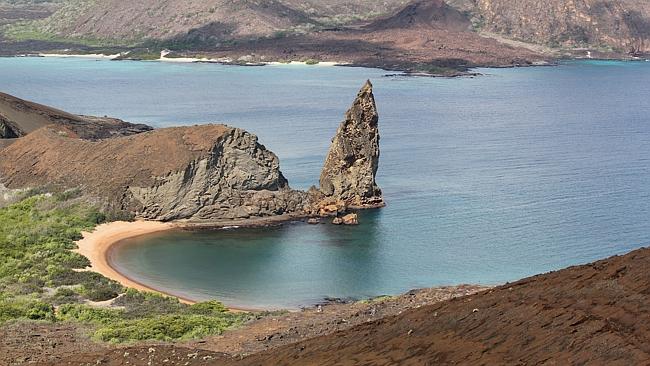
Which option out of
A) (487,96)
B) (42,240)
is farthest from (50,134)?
(487,96)

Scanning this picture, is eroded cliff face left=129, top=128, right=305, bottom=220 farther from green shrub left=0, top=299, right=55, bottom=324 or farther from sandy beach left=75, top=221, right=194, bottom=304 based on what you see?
green shrub left=0, top=299, right=55, bottom=324

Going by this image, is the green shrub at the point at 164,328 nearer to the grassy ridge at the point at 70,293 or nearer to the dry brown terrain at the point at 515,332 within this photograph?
the grassy ridge at the point at 70,293

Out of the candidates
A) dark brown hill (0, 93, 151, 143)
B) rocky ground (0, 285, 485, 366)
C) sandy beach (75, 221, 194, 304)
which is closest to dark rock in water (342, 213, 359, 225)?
sandy beach (75, 221, 194, 304)

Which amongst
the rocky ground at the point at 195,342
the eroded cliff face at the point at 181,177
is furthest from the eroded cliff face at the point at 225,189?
the rocky ground at the point at 195,342

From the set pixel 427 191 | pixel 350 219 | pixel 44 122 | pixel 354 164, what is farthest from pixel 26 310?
pixel 44 122

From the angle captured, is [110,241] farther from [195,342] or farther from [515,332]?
[515,332]

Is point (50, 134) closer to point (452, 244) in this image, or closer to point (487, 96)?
point (452, 244)
